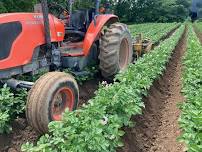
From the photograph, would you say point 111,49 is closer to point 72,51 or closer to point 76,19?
point 72,51

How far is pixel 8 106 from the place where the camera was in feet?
18.3

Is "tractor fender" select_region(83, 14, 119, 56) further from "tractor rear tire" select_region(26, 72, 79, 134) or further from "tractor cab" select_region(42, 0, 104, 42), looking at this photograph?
"tractor rear tire" select_region(26, 72, 79, 134)

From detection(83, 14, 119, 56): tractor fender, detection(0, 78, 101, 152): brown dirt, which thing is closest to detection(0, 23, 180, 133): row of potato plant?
detection(0, 78, 101, 152): brown dirt

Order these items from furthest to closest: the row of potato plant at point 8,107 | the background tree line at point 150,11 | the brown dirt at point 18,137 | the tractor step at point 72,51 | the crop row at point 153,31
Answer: the background tree line at point 150,11, the crop row at point 153,31, the tractor step at point 72,51, the brown dirt at point 18,137, the row of potato plant at point 8,107

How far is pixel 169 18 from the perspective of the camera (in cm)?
5581

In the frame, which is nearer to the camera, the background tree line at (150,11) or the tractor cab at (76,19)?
the tractor cab at (76,19)

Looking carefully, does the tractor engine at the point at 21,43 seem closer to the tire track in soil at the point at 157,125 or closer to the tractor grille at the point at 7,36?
the tractor grille at the point at 7,36

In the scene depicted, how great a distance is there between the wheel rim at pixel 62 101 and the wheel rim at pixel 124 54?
Answer: 2826 mm

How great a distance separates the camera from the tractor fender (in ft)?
24.3

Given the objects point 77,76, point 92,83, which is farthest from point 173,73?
point 77,76

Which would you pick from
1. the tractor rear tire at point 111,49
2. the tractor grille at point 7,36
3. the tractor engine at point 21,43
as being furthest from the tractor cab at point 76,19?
the tractor grille at point 7,36

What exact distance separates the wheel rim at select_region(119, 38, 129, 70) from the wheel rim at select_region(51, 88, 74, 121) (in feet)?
9.27

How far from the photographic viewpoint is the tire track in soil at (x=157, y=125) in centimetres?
564

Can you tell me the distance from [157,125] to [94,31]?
7.00 feet
